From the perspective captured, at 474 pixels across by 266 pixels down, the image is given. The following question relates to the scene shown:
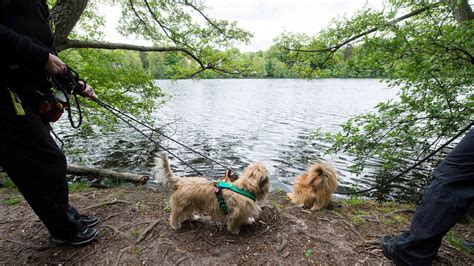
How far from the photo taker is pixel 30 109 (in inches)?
94.3

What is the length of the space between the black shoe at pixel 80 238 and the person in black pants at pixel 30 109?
272 mm

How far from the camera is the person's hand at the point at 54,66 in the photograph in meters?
2.26

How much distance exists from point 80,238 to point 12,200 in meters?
2.62

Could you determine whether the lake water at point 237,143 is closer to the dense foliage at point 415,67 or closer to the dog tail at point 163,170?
the dense foliage at point 415,67

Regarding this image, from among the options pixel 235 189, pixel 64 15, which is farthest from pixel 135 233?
pixel 64 15

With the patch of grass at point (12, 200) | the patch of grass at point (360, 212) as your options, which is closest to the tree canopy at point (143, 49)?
the patch of grass at point (12, 200)

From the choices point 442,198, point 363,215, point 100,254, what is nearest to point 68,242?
point 100,254

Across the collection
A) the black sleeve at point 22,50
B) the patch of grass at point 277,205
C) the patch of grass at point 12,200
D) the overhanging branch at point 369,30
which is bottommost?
the patch of grass at point 12,200

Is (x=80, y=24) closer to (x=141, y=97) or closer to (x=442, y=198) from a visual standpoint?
(x=141, y=97)

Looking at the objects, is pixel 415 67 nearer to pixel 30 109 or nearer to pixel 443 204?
pixel 443 204

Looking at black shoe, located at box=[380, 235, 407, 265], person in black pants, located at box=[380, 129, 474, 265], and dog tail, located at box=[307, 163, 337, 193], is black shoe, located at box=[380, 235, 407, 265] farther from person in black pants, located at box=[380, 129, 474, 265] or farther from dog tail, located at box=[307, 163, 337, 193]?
dog tail, located at box=[307, 163, 337, 193]

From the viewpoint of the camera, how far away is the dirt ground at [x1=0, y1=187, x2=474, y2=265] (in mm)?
2895

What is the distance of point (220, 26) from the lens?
826 centimetres

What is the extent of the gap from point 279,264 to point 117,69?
7483 mm
